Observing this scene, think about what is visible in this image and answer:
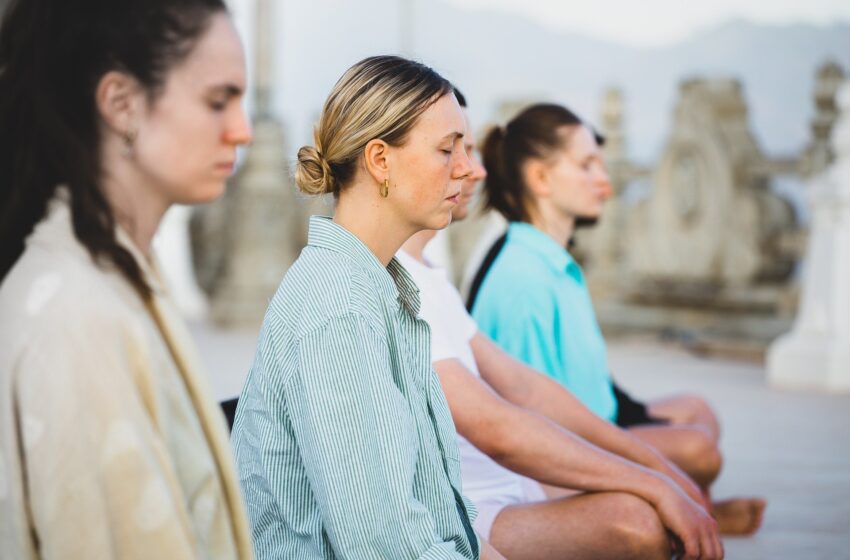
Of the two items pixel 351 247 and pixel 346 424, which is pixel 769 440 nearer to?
pixel 351 247

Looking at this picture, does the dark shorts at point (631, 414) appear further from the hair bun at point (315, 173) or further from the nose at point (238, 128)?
the nose at point (238, 128)

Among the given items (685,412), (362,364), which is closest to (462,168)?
(362,364)

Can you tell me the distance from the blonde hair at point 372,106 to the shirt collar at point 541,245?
1418 millimetres

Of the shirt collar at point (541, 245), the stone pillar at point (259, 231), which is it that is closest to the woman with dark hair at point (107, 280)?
the shirt collar at point (541, 245)

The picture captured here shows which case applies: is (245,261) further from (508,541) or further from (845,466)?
(508,541)

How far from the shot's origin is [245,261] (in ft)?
45.0

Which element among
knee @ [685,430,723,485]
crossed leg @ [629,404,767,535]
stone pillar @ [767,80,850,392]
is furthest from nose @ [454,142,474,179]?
stone pillar @ [767,80,850,392]

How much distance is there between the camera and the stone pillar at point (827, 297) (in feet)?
25.1

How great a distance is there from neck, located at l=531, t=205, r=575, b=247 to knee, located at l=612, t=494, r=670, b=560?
1.33 metres

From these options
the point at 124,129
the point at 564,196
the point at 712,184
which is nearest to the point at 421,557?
the point at 124,129

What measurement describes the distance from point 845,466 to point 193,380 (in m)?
4.43

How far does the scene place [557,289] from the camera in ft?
11.1

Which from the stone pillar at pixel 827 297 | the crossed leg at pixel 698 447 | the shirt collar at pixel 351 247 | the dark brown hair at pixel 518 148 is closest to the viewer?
the shirt collar at pixel 351 247

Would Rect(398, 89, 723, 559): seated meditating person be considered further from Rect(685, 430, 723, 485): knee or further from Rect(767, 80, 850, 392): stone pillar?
Rect(767, 80, 850, 392): stone pillar
